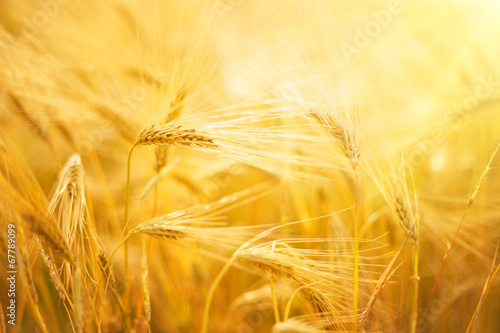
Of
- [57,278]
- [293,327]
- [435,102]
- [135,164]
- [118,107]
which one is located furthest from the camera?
[135,164]

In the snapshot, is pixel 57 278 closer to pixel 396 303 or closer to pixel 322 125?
pixel 322 125

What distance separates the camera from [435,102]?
1448 mm

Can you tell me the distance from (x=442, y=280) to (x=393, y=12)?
1.13 meters

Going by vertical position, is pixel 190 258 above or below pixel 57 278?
below

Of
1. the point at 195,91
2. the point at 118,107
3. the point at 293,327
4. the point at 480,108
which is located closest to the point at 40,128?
the point at 118,107

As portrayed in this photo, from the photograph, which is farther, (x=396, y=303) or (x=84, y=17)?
(x=84, y=17)

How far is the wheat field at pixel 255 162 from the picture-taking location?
2.48ft

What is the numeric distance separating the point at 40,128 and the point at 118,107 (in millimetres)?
348

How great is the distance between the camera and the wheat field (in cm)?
75

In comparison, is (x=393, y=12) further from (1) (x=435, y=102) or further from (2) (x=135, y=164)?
(2) (x=135, y=164)

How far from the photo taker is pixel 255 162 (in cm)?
84

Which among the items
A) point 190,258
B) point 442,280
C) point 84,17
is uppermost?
point 84,17

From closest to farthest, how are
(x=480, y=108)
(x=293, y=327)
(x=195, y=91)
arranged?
(x=293, y=327)
(x=195, y=91)
(x=480, y=108)

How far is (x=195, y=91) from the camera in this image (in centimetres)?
100
